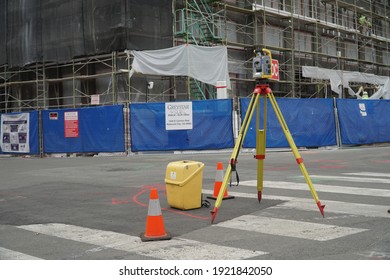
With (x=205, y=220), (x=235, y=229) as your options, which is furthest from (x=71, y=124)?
(x=235, y=229)

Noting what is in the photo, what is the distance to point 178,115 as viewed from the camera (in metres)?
20.2

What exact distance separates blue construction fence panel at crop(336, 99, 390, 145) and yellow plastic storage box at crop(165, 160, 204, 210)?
15.2 m

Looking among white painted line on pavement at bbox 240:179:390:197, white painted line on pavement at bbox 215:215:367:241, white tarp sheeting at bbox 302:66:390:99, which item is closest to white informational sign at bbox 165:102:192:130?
white painted line on pavement at bbox 240:179:390:197

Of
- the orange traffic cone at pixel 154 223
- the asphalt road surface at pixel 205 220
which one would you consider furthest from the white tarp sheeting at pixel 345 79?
the orange traffic cone at pixel 154 223

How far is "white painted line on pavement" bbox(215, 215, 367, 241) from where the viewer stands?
6090 millimetres

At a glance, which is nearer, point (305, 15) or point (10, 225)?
point (10, 225)

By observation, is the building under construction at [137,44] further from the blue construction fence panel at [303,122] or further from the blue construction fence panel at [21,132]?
Result: the blue construction fence panel at [303,122]

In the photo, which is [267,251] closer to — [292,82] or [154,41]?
[154,41]

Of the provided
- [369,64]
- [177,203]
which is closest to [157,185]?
[177,203]

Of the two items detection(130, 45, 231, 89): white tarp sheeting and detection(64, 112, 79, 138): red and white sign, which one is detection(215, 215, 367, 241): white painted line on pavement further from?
detection(64, 112, 79, 138): red and white sign

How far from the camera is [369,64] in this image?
3922 centimetres

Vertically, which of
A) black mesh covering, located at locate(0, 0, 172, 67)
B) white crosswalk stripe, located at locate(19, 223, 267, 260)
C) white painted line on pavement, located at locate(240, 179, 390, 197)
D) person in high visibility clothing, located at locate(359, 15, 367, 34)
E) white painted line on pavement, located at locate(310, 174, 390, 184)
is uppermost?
person in high visibility clothing, located at locate(359, 15, 367, 34)

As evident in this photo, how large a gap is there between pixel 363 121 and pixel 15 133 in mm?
17080
